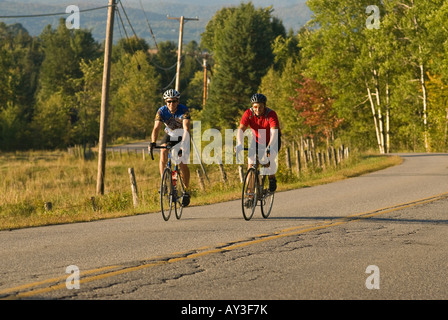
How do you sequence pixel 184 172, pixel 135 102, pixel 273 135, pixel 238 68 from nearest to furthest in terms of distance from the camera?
pixel 273 135, pixel 184 172, pixel 238 68, pixel 135 102

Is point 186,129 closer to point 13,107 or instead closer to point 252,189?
point 252,189

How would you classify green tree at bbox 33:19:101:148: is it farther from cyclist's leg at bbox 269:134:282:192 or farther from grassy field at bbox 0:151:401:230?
cyclist's leg at bbox 269:134:282:192

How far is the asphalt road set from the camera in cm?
657

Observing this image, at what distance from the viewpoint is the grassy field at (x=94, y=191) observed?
48.9ft

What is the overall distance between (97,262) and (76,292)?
1.61m

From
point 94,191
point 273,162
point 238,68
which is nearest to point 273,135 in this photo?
point 273,162

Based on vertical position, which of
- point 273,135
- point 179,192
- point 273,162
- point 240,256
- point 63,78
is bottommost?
point 240,256

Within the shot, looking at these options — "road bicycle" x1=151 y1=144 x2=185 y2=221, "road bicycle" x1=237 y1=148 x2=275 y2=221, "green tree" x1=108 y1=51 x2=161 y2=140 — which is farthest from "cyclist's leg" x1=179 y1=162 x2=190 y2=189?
"green tree" x1=108 y1=51 x2=161 y2=140

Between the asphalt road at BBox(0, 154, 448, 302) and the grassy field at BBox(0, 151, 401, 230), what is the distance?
183 centimetres

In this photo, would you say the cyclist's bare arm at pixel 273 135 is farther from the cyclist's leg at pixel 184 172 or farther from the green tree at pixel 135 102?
the green tree at pixel 135 102

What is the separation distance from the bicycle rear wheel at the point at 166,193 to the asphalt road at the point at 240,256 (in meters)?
0.25

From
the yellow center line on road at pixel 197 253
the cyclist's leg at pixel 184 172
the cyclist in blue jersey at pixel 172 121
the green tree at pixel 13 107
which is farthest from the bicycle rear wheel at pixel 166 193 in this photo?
the green tree at pixel 13 107

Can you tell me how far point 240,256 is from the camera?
8.41m

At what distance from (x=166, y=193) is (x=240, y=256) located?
3.90 meters
